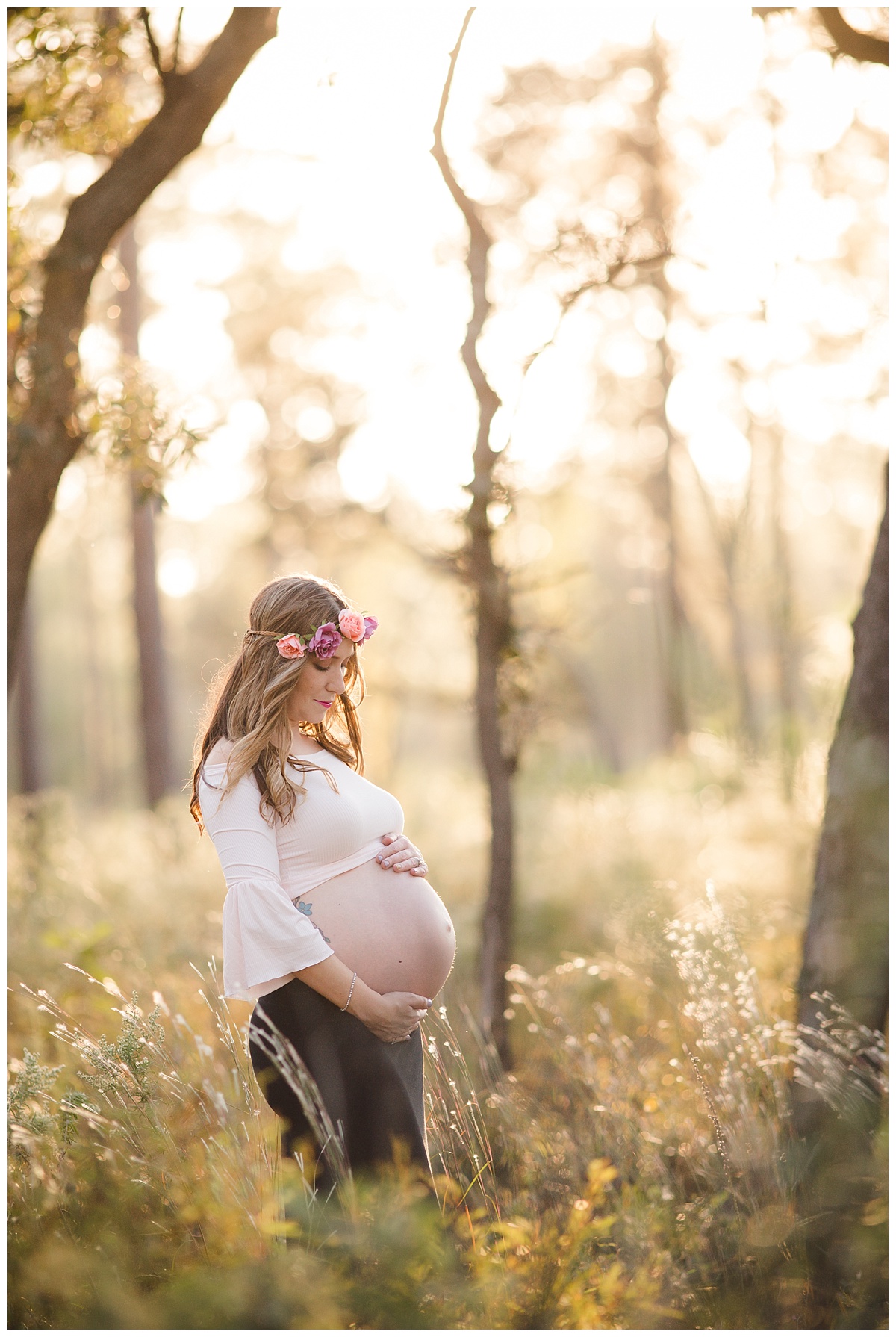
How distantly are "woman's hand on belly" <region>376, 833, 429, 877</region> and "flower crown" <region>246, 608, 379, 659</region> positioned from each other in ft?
1.75

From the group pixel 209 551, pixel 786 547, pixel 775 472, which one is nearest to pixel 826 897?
pixel 786 547

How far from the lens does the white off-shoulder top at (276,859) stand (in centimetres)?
241

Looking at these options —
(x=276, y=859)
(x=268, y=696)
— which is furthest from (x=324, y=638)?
(x=276, y=859)

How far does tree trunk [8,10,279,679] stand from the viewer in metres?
3.92

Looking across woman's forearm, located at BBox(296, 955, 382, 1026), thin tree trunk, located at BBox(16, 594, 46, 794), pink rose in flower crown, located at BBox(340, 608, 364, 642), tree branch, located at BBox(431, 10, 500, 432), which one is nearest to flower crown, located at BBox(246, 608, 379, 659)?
pink rose in flower crown, located at BBox(340, 608, 364, 642)

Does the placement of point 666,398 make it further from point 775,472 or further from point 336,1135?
point 336,1135

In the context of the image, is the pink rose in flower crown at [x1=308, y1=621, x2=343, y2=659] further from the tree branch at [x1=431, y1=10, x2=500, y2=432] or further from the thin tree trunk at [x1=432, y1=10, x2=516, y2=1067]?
the tree branch at [x1=431, y1=10, x2=500, y2=432]

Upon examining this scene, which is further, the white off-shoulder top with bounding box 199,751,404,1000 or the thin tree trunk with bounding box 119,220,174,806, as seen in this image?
the thin tree trunk with bounding box 119,220,174,806

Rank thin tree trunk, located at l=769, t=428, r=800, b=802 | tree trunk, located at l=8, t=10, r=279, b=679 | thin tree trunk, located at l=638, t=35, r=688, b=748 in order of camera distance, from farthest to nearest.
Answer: thin tree trunk, located at l=638, t=35, r=688, b=748
thin tree trunk, located at l=769, t=428, r=800, b=802
tree trunk, located at l=8, t=10, r=279, b=679

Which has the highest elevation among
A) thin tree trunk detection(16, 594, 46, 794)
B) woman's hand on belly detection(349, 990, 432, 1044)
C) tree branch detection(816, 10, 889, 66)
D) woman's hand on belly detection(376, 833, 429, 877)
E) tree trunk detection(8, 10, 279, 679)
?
tree branch detection(816, 10, 889, 66)

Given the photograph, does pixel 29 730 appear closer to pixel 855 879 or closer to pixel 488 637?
pixel 488 637

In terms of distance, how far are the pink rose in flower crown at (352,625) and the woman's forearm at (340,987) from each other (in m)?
0.83

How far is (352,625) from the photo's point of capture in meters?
2.68

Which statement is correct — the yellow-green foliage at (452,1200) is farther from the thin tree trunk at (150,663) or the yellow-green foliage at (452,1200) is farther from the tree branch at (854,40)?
the thin tree trunk at (150,663)
